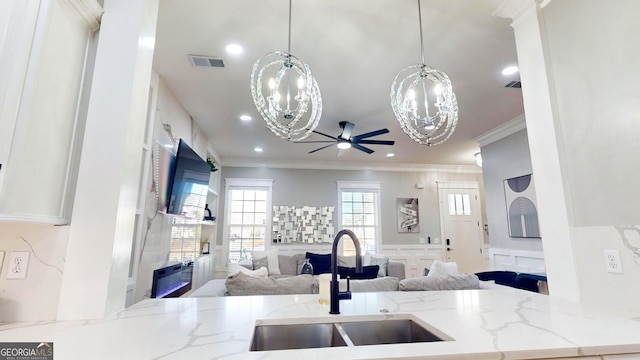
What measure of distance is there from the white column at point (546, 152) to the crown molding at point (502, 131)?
9.44ft

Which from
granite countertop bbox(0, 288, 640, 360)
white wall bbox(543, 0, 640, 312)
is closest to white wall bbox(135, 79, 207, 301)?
granite countertop bbox(0, 288, 640, 360)

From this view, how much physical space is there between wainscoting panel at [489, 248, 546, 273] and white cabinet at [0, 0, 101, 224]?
504 centimetres

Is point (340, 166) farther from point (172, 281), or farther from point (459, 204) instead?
point (172, 281)

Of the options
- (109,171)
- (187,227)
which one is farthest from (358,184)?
(109,171)

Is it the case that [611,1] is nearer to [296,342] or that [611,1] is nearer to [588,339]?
[588,339]

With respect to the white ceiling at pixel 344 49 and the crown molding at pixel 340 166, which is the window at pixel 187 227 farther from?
the crown molding at pixel 340 166

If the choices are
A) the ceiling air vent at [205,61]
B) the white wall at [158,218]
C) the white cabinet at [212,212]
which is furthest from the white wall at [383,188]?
the ceiling air vent at [205,61]

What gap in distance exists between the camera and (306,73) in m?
1.94

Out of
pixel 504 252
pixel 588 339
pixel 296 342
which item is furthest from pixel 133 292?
pixel 504 252

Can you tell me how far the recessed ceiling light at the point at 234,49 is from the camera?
2701 millimetres

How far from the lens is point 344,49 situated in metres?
2.74

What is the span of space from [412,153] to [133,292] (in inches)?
210

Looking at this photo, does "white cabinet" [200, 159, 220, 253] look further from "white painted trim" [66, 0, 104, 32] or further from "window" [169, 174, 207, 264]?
"white painted trim" [66, 0, 104, 32]

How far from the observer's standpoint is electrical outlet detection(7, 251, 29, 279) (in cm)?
125
